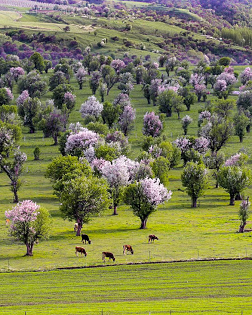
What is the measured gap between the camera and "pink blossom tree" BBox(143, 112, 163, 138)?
148250 millimetres

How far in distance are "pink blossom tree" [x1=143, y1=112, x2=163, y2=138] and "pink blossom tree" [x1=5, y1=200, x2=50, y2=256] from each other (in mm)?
81360

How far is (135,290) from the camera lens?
5284 centimetres

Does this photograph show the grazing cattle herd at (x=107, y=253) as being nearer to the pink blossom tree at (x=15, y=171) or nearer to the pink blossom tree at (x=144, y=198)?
the pink blossom tree at (x=144, y=198)

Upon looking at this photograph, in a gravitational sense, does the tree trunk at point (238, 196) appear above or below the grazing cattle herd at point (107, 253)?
below

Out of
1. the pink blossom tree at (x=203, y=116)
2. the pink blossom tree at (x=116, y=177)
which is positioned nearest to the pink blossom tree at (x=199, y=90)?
the pink blossom tree at (x=203, y=116)

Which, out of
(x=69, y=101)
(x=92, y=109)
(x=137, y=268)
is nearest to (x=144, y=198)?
(x=137, y=268)

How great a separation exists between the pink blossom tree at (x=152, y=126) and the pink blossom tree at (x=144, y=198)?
206 feet

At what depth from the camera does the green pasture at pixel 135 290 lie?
155 feet

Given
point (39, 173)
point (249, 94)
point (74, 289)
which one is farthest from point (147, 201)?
point (249, 94)

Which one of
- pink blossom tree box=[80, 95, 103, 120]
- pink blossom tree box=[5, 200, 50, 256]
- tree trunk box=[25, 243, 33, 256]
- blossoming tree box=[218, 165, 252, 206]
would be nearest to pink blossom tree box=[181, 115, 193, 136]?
pink blossom tree box=[80, 95, 103, 120]

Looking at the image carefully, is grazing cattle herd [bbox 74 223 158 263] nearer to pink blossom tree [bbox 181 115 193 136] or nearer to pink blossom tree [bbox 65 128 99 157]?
pink blossom tree [bbox 65 128 99 157]

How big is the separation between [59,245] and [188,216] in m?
27.9

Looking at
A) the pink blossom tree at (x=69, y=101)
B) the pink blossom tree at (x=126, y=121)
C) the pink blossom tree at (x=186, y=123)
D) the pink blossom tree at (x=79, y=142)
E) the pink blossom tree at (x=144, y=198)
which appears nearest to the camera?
the pink blossom tree at (x=144, y=198)

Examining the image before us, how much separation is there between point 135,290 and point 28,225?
21.9 meters
